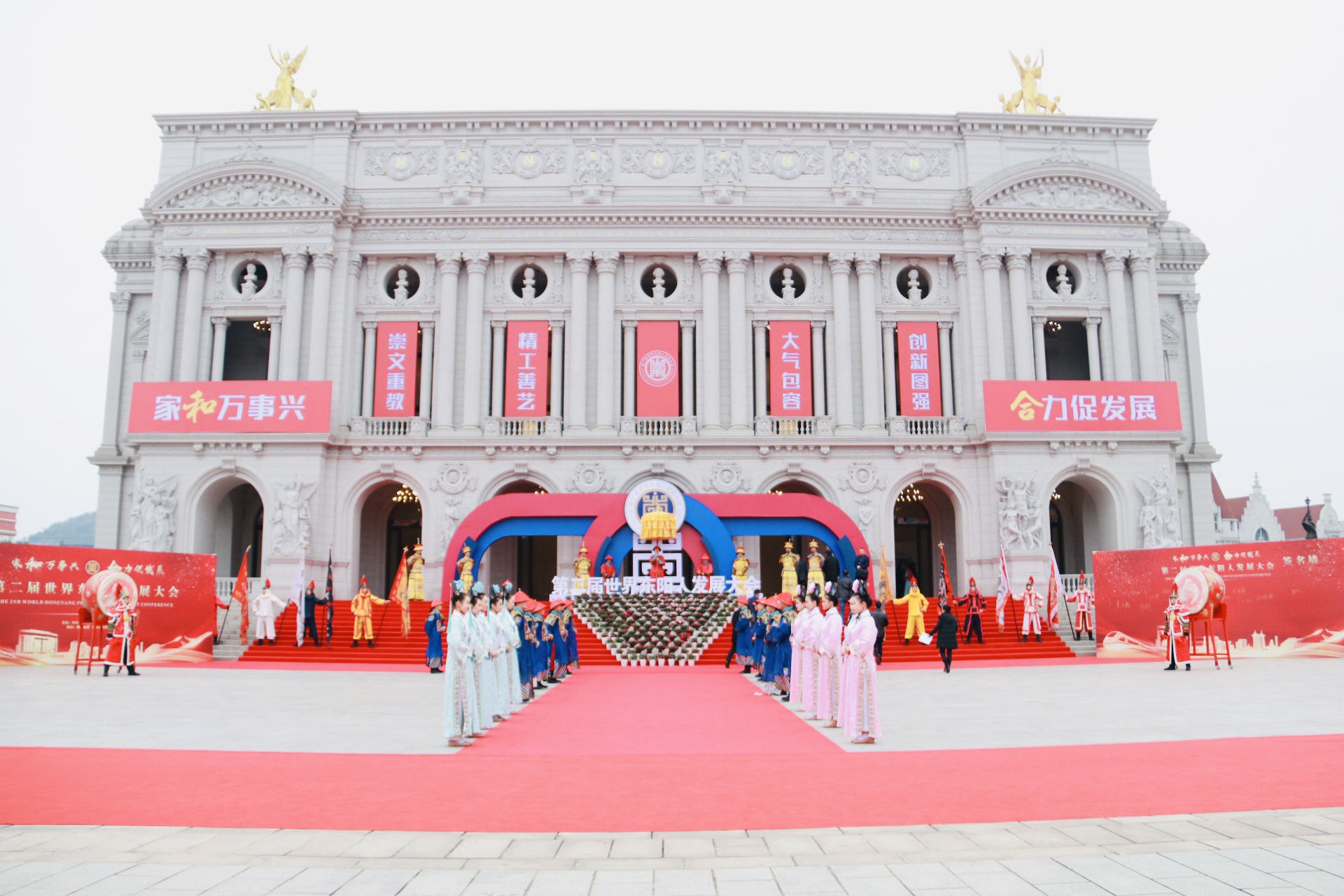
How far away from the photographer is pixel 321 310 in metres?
34.5

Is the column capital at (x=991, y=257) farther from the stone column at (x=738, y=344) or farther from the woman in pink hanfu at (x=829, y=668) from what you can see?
the woman in pink hanfu at (x=829, y=668)

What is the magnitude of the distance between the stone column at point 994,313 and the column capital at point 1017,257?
37 centimetres

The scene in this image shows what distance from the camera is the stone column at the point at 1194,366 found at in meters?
38.6

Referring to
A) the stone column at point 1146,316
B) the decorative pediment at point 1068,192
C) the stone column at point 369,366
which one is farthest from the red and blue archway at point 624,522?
the stone column at point 1146,316

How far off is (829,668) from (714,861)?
7283 millimetres

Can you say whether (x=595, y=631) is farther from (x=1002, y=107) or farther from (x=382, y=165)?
(x=1002, y=107)

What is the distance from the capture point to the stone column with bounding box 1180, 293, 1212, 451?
38.6 m

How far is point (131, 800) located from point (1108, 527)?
33410 millimetres

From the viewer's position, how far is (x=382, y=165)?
118ft

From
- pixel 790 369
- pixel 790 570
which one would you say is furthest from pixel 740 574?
pixel 790 369

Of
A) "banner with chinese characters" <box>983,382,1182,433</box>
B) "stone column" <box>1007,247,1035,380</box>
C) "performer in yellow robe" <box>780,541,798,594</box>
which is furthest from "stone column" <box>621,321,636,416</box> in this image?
"stone column" <box>1007,247,1035,380</box>

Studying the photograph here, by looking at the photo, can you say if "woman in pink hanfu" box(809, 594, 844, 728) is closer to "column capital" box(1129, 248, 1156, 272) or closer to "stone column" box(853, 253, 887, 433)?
"stone column" box(853, 253, 887, 433)

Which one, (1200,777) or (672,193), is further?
(672,193)

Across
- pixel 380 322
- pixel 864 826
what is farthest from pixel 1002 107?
pixel 864 826
